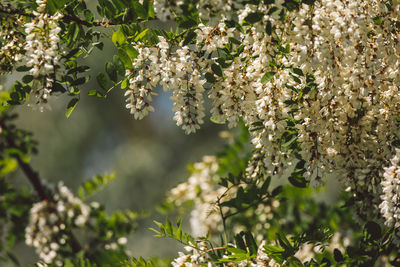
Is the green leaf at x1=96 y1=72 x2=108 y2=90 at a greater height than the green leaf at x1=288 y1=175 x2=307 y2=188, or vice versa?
the green leaf at x1=96 y1=72 x2=108 y2=90

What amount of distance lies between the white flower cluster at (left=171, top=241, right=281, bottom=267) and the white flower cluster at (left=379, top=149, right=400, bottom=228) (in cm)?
36

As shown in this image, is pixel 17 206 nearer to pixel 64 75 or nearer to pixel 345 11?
pixel 64 75

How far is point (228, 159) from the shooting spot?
8.54 feet

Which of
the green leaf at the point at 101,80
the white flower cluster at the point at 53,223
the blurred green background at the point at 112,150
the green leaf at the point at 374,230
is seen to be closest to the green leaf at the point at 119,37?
the green leaf at the point at 101,80

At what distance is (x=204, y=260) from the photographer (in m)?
1.38

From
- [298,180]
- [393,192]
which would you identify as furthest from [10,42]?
[393,192]

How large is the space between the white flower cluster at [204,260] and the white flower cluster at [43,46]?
2.05 ft

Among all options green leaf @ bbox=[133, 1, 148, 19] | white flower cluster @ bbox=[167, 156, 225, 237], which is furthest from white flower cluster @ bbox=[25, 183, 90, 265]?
green leaf @ bbox=[133, 1, 148, 19]

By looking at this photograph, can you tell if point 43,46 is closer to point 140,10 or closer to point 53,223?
point 140,10

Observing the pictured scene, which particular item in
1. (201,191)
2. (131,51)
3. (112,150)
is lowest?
(131,51)

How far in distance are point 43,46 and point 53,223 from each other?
1425mm

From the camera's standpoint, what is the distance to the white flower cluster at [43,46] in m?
1.16

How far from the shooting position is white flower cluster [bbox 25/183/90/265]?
7.47 feet

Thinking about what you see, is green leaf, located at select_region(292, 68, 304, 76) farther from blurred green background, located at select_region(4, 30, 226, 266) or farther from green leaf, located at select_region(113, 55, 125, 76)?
blurred green background, located at select_region(4, 30, 226, 266)
